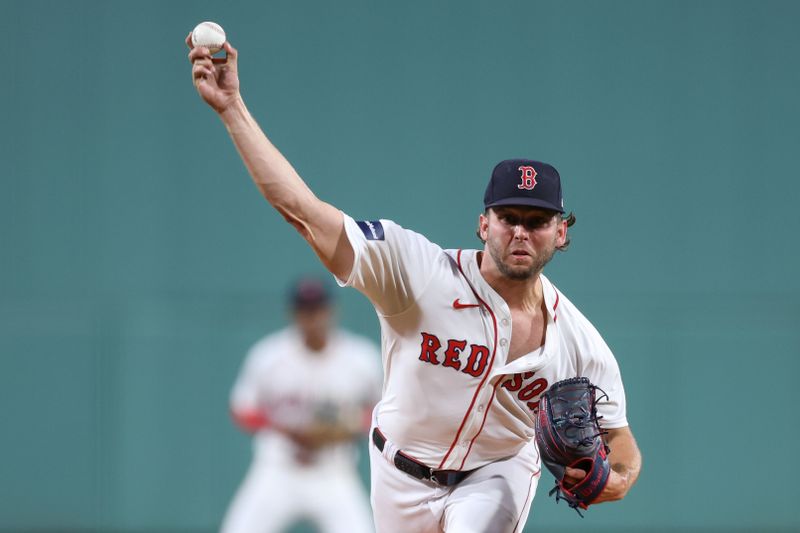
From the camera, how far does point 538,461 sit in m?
4.76

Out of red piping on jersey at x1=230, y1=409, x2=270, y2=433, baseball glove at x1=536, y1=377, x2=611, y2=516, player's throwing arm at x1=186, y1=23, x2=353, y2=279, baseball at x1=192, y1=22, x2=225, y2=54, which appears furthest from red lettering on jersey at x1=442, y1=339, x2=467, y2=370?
red piping on jersey at x1=230, y1=409, x2=270, y2=433

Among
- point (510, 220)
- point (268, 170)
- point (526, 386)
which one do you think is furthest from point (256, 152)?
point (526, 386)

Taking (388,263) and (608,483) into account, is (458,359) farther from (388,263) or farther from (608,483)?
(608,483)

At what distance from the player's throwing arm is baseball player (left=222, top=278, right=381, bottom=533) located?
4351mm

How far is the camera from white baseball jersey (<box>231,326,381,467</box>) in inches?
331

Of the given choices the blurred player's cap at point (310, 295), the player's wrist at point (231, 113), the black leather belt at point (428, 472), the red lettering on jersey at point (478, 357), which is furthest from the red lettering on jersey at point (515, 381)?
the blurred player's cap at point (310, 295)

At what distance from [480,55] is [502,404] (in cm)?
801

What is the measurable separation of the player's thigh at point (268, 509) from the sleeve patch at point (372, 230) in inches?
176

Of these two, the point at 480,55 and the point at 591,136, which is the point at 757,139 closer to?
the point at 591,136

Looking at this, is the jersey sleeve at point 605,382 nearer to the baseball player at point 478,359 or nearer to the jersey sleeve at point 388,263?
the baseball player at point 478,359

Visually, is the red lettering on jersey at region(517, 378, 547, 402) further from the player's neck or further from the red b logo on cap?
the player's neck

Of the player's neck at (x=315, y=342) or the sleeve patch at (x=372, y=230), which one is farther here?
the player's neck at (x=315, y=342)

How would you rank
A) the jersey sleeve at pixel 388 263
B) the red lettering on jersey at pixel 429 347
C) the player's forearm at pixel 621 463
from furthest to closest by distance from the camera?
the red lettering on jersey at pixel 429 347 → the player's forearm at pixel 621 463 → the jersey sleeve at pixel 388 263

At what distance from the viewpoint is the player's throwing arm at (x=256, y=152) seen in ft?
12.4
